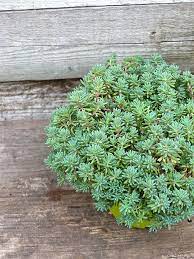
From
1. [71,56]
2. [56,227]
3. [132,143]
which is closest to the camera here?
[132,143]

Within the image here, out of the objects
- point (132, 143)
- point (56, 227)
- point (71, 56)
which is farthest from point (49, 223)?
point (71, 56)

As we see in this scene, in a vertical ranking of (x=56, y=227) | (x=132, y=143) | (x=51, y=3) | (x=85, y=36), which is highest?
(x=51, y=3)

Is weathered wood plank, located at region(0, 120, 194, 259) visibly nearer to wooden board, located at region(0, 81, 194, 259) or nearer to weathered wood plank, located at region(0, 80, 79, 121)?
wooden board, located at region(0, 81, 194, 259)

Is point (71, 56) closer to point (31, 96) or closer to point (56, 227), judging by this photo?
point (31, 96)

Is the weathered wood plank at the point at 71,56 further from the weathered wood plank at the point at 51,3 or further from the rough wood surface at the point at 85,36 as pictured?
the weathered wood plank at the point at 51,3

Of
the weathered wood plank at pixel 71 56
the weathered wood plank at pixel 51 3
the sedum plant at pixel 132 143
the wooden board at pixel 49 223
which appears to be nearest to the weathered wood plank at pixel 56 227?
the wooden board at pixel 49 223
